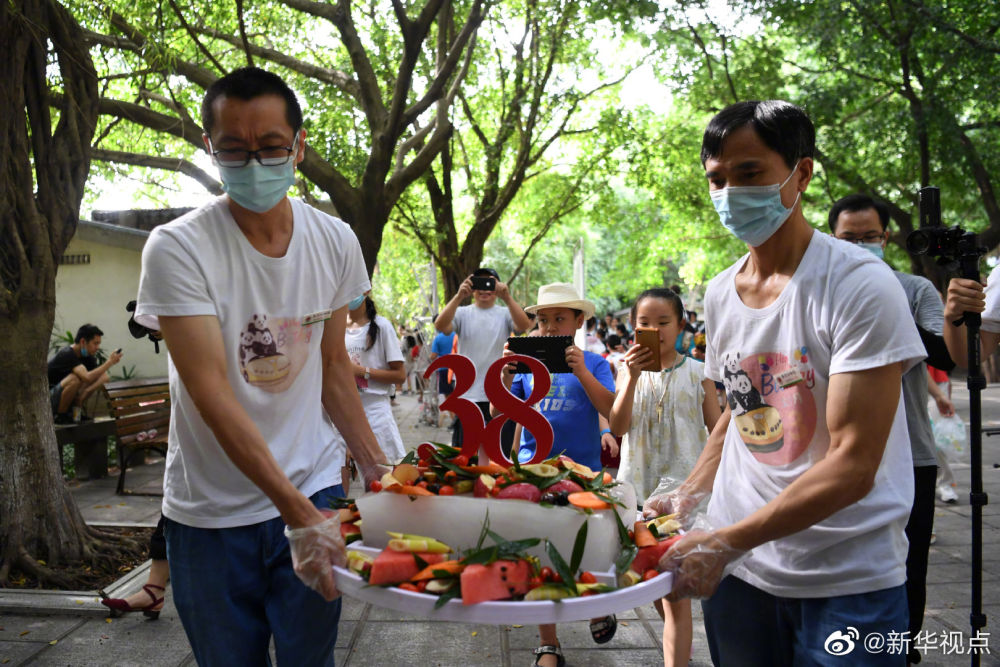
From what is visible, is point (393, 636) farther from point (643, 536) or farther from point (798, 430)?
point (798, 430)

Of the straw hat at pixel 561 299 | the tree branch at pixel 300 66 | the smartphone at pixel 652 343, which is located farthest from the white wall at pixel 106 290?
the smartphone at pixel 652 343

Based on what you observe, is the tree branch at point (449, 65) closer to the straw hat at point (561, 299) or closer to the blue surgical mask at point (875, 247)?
the straw hat at point (561, 299)

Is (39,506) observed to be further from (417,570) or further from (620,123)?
(620,123)

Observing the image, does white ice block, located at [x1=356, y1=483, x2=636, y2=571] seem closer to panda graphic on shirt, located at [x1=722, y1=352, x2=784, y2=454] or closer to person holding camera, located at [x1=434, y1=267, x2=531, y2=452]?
panda graphic on shirt, located at [x1=722, y1=352, x2=784, y2=454]

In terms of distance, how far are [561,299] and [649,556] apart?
2757 mm

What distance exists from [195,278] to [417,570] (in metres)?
0.96

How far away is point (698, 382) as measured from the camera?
396 cm

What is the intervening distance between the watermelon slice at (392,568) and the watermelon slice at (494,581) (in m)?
0.14

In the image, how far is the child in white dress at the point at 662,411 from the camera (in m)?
3.80

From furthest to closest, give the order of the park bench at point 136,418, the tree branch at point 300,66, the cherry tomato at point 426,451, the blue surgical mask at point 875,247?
the tree branch at point 300,66, the park bench at point 136,418, the blue surgical mask at point 875,247, the cherry tomato at point 426,451

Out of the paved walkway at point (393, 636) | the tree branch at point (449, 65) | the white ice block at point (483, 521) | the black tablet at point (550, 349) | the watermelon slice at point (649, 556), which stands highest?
the tree branch at point (449, 65)

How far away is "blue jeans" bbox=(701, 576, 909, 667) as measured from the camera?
189 cm

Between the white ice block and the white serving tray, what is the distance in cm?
18

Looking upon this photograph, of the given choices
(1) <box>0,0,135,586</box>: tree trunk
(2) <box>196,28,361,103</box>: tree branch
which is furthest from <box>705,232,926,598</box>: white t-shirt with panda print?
(2) <box>196,28,361,103</box>: tree branch
